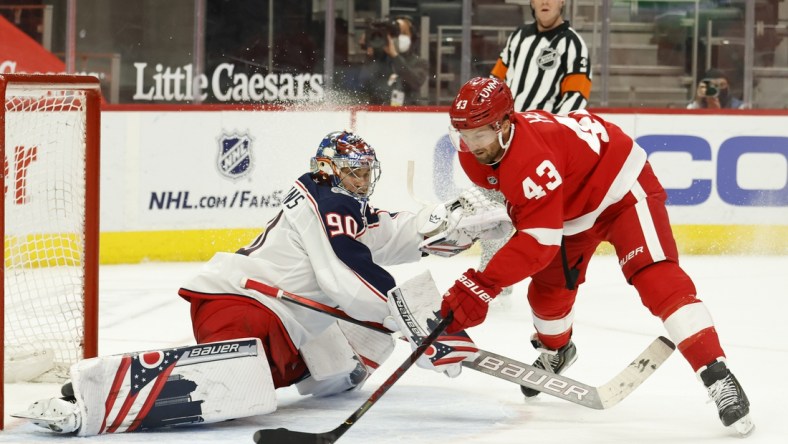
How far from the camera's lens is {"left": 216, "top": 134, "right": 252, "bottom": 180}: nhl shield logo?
580 cm

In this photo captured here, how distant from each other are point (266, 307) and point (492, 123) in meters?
0.70

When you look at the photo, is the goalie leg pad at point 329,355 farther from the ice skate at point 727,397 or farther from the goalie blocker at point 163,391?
the ice skate at point 727,397

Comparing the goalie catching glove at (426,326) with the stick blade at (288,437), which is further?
the goalie catching glove at (426,326)

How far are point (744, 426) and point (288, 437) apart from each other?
38.3 inches

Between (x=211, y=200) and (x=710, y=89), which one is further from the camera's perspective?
(x=710, y=89)

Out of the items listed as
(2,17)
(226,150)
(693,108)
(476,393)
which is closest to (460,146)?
(476,393)

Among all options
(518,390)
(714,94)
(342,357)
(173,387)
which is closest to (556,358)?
(518,390)

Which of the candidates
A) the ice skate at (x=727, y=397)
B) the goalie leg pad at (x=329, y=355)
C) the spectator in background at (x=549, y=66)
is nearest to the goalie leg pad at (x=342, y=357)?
the goalie leg pad at (x=329, y=355)

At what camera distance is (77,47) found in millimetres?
6336

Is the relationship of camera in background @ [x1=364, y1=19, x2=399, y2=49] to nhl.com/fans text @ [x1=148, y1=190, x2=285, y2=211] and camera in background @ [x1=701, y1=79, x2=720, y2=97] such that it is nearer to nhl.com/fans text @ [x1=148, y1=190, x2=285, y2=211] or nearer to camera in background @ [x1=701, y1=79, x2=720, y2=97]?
nhl.com/fans text @ [x1=148, y1=190, x2=285, y2=211]

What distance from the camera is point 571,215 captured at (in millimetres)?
2791

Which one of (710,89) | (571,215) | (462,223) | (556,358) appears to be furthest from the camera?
(710,89)

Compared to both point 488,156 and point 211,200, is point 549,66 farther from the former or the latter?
point 211,200

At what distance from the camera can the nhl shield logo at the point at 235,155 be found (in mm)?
5805
